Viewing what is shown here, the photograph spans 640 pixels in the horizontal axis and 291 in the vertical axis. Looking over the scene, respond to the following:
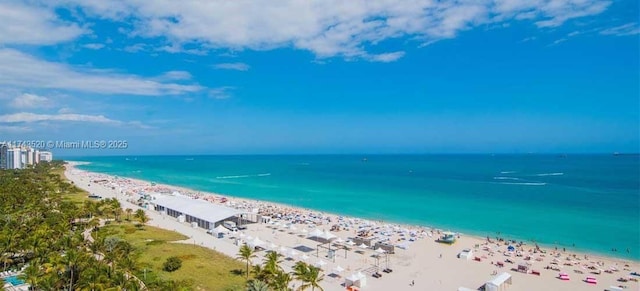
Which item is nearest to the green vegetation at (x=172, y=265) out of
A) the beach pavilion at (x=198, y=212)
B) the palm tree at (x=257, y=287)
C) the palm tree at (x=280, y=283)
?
the palm tree at (x=257, y=287)


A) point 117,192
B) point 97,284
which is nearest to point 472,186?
point 117,192

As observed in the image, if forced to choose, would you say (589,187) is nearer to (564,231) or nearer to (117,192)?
(564,231)

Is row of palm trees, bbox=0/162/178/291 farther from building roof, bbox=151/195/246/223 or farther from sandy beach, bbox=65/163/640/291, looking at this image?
sandy beach, bbox=65/163/640/291

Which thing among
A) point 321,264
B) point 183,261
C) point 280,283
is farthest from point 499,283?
point 183,261

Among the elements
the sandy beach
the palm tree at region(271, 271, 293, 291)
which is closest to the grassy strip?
the sandy beach

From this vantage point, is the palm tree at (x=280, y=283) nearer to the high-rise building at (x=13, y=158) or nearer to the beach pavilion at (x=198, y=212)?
the beach pavilion at (x=198, y=212)

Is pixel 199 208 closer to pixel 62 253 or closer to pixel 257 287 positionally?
pixel 62 253
